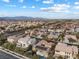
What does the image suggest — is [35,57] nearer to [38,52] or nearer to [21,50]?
[38,52]

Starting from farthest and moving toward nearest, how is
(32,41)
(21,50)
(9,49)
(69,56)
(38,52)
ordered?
(32,41) < (9,49) < (21,50) < (38,52) < (69,56)

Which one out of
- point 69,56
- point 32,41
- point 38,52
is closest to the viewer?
point 69,56

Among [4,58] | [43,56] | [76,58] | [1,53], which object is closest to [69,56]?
[76,58]

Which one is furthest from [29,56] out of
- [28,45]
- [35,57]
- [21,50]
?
[28,45]

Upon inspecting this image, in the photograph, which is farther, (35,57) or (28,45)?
(28,45)

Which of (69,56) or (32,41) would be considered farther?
(32,41)

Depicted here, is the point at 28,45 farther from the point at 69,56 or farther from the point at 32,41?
the point at 69,56

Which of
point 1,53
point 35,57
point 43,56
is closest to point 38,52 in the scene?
point 43,56

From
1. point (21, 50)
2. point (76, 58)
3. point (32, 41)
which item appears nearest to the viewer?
point (76, 58)
